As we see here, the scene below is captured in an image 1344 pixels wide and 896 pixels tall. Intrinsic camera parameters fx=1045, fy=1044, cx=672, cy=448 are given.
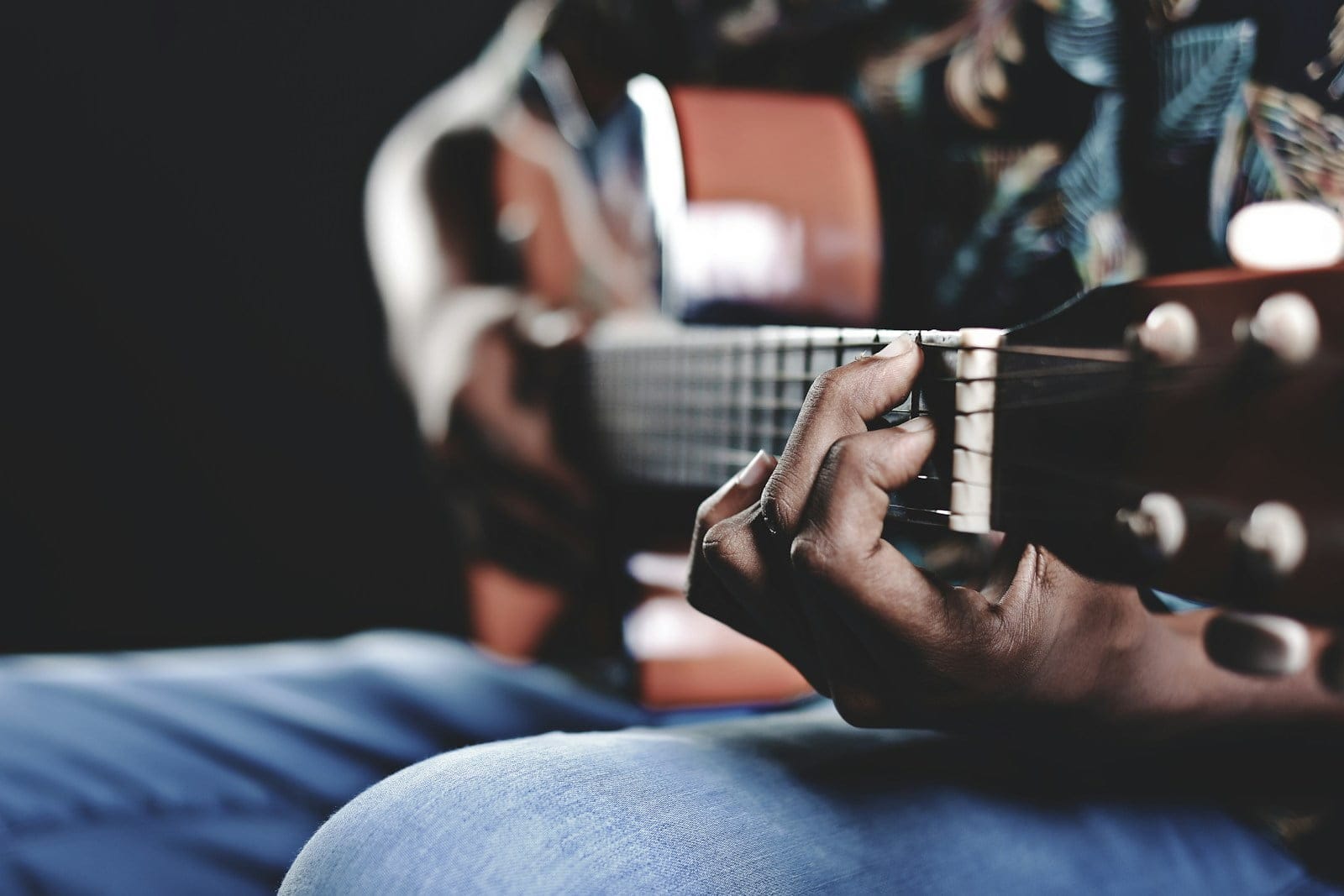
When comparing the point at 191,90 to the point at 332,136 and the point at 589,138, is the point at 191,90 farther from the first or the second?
the point at 589,138

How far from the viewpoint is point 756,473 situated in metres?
0.48

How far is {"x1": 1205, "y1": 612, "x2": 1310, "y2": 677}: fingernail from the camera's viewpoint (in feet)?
1.07

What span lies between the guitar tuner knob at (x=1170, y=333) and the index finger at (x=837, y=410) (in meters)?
0.09

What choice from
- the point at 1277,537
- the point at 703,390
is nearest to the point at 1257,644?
the point at 1277,537

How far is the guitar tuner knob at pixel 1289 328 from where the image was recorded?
0.32 meters

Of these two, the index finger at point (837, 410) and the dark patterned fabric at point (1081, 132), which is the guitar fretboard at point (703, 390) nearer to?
the index finger at point (837, 410)

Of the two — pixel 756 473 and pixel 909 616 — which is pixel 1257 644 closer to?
pixel 909 616

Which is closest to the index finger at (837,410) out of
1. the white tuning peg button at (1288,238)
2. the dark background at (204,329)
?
the white tuning peg button at (1288,238)

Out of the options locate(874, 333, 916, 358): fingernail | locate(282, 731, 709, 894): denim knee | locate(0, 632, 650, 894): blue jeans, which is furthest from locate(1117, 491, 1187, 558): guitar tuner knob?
locate(0, 632, 650, 894): blue jeans

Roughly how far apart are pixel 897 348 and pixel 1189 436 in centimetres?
11

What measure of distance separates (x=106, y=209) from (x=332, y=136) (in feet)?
1.11

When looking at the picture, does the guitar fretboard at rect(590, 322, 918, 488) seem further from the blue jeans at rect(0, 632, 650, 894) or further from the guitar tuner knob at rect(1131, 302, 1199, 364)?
the blue jeans at rect(0, 632, 650, 894)

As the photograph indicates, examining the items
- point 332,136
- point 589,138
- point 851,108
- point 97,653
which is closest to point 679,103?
point 851,108

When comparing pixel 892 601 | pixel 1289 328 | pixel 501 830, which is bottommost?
pixel 501 830
